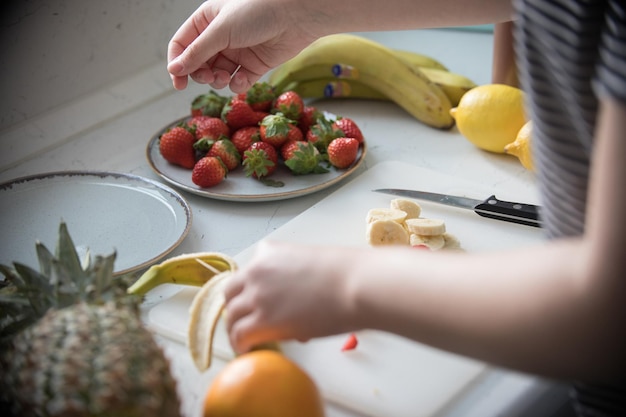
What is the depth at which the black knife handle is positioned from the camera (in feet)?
3.18

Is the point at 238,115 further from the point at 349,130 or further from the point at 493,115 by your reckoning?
the point at 493,115

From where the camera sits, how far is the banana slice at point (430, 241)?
912 millimetres

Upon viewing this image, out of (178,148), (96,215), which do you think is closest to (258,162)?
(178,148)

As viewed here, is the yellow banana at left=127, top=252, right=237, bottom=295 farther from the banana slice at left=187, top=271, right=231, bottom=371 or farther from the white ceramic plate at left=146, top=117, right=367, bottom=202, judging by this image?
the white ceramic plate at left=146, top=117, right=367, bottom=202

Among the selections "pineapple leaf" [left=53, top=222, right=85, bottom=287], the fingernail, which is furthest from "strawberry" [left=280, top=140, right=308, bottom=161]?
"pineapple leaf" [left=53, top=222, right=85, bottom=287]

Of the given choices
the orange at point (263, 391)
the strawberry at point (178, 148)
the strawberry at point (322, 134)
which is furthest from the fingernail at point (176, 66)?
the orange at point (263, 391)

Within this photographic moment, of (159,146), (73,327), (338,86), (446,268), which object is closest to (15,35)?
(159,146)

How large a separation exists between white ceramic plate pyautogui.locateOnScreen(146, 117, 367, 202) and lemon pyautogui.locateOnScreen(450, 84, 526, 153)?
7.2 inches

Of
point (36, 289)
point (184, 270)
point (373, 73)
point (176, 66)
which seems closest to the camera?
point (36, 289)

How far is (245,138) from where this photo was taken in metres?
1.19

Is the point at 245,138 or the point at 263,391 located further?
the point at 245,138

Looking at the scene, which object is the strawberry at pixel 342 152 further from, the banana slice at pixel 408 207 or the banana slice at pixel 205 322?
the banana slice at pixel 205 322

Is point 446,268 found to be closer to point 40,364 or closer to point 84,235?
point 40,364

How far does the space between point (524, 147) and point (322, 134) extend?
32 cm
